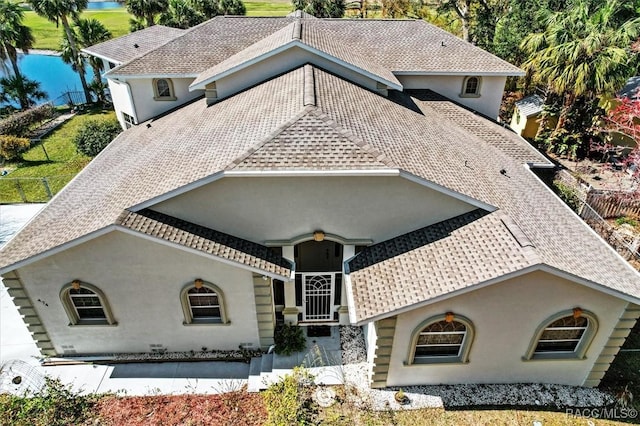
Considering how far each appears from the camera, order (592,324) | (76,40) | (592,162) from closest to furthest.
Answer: (592,324), (592,162), (76,40)

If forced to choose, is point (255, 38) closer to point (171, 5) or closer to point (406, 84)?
point (406, 84)

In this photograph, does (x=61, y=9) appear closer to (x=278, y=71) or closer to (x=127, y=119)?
(x=127, y=119)

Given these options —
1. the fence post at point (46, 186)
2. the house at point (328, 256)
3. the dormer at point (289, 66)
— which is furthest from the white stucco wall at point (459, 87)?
the fence post at point (46, 186)

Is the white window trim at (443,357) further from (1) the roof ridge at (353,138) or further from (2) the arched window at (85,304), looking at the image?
(2) the arched window at (85,304)

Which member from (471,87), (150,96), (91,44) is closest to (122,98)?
(150,96)

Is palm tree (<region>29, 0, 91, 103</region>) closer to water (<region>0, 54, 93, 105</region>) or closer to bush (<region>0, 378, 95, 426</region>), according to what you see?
water (<region>0, 54, 93, 105</region>)

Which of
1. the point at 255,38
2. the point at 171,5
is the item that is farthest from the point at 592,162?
the point at 171,5
